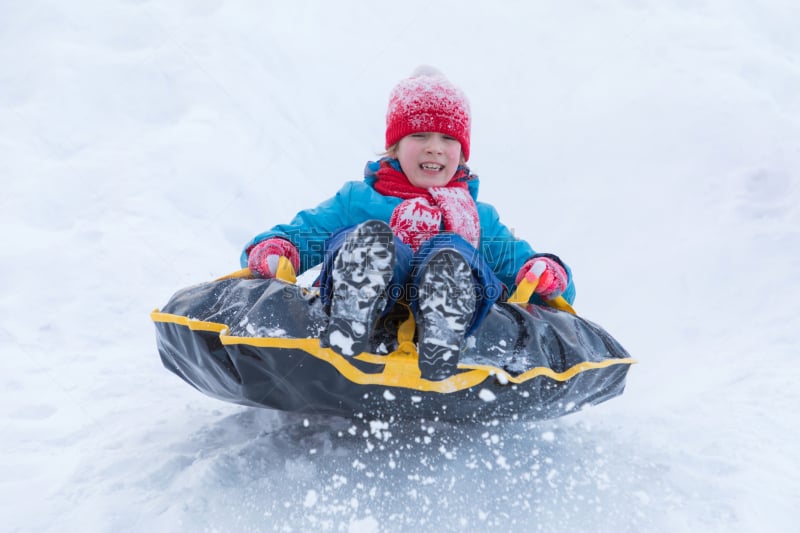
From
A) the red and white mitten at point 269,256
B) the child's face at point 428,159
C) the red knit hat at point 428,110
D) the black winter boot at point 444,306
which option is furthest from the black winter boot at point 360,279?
the red knit hat at point 428,110

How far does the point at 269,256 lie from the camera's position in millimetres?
1648

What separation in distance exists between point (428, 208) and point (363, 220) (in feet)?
0.85

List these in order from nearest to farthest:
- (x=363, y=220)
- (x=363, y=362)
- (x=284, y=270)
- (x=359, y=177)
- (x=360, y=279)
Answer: (x=360, y=279), (x=363, y=362), (x=284, y=270), (x=363, y=220), (x=359, y=177)

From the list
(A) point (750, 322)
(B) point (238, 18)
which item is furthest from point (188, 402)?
(B) point (238, 18)

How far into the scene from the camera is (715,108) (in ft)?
13.6

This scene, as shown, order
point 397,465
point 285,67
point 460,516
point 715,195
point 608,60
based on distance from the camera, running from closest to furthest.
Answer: point 460,516 → point 397,465 → point 715,195 → point 285,67 → point 608,60

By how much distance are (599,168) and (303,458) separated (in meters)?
3.38

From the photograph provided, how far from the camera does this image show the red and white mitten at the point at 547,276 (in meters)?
1.70

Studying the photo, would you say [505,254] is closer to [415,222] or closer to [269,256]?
[415,222]

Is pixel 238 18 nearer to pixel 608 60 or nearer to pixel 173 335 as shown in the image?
pixel 608 60

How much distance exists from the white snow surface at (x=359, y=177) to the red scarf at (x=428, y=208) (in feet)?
1.82

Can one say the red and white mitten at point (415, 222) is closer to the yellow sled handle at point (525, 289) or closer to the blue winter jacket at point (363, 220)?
the blue winter jacket at point (363, 220)

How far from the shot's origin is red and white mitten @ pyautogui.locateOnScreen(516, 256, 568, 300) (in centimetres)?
170

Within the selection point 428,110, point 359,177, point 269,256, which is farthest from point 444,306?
point 359,177
